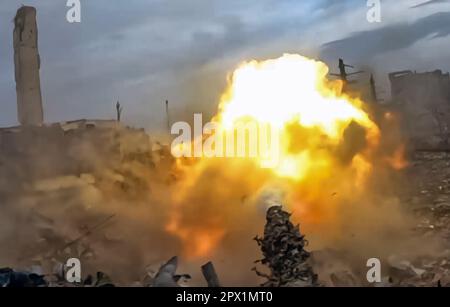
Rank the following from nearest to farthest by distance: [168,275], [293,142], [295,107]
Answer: [168,275] < [293,142] < [295,107]

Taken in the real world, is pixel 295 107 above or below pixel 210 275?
above

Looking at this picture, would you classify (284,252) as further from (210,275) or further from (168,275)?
(168,275)

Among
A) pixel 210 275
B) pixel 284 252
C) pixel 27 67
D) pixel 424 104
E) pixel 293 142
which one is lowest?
pixel 210 275

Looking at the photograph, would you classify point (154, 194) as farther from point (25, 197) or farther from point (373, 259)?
point (373, 259)

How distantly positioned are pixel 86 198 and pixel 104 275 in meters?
0.70

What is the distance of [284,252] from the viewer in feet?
18.4

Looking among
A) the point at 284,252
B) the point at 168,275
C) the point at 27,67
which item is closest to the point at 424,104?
the point at 284,252

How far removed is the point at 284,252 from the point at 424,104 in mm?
1886

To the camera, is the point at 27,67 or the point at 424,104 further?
the point at 424,104

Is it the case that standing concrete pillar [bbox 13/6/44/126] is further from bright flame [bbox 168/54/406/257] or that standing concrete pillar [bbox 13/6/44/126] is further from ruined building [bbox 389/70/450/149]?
ruined building [bbox 389/70/450/149]

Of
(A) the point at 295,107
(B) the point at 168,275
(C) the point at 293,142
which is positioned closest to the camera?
(B) the point at 168,275

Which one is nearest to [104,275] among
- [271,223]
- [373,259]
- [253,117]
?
[271,223]

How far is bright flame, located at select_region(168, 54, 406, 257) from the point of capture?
18.6 ft

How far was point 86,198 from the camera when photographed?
5676 mm
